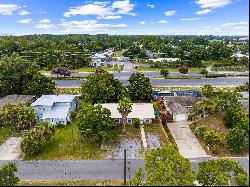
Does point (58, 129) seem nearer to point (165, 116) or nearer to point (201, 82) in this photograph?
point (165, 116)

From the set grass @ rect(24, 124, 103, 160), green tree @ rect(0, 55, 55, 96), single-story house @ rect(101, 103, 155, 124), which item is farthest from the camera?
green tree @ rect(0, 55, 55, 96)

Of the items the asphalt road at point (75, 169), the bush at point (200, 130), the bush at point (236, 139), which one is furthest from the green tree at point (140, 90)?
the asphalt road at point (75, 169)

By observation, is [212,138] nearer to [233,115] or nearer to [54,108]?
[233,115]

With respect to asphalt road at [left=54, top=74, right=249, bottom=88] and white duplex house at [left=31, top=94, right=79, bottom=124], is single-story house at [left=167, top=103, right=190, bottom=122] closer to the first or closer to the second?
white duplex house at [left=31, top=94, right=79, bottom=124]

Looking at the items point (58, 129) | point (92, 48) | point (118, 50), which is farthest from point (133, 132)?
point (118, 50)

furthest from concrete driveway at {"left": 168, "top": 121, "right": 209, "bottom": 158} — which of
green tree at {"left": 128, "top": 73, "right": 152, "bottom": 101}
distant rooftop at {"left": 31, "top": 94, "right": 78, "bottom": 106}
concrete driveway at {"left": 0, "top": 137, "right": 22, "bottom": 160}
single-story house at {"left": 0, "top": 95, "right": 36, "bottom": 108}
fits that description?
single-story house at {"left": 0, "top": 95, "right": 36, "bottom": 108}
